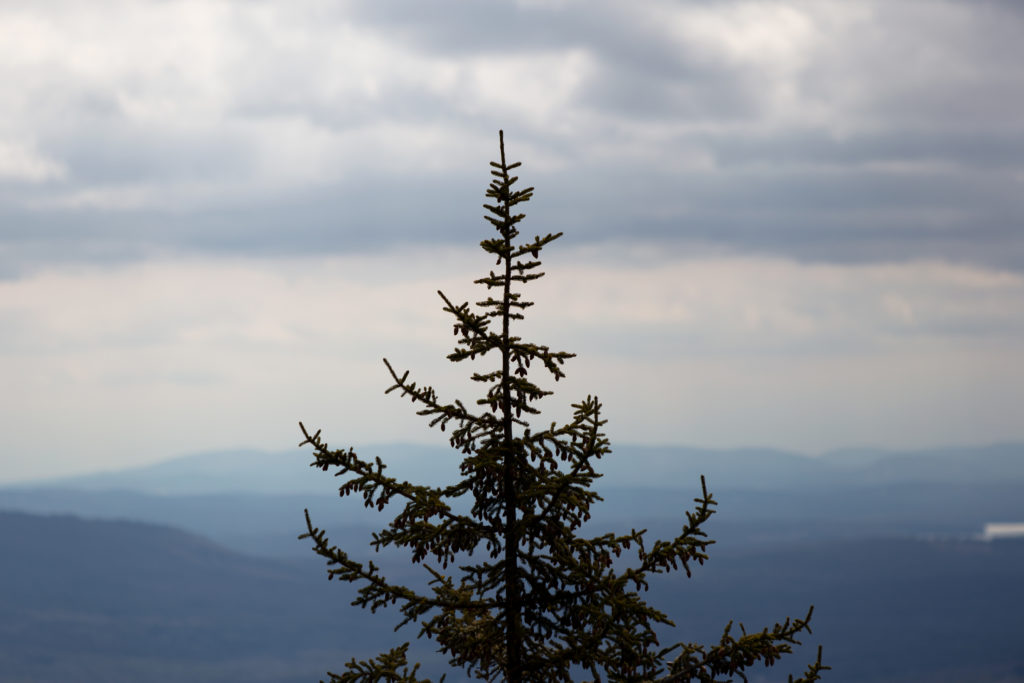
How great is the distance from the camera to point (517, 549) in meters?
16.3

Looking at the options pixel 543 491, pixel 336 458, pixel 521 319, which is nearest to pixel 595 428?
pixel 543 491

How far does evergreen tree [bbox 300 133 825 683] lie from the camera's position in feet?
50.5

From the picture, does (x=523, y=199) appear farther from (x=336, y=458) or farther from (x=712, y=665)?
(x=712, y=665)

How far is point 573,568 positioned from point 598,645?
1103mm

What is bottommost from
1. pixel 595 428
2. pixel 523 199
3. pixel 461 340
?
pixel 595 428

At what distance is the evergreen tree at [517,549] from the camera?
15.4m

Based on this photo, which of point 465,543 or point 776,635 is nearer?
point 776,635

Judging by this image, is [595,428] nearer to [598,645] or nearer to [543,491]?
[543,491]

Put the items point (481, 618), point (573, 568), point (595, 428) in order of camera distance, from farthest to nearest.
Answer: point (481, 618) → point (573, 568) → point (595, 428)

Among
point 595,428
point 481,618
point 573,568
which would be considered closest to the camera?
point 595,428

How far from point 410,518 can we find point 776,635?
529 centimetres

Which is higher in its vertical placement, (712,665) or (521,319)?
(521,319)

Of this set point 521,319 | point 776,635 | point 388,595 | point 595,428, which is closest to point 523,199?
point 521,319

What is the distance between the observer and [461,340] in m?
16.3
